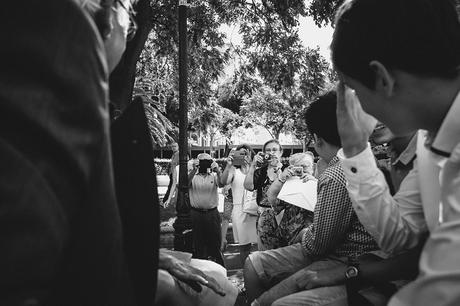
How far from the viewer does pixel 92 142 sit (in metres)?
0.79

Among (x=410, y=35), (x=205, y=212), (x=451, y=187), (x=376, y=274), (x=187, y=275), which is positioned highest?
(x=410, y=35)

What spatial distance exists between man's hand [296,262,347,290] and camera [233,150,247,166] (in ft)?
17.3

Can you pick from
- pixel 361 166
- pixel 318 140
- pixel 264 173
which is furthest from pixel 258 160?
pixel 361 166

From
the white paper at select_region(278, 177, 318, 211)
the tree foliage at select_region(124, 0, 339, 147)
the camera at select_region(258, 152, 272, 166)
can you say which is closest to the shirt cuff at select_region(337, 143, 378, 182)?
the white paper at select_region(278, 177, 318, 211)

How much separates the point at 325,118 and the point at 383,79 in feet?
6.37

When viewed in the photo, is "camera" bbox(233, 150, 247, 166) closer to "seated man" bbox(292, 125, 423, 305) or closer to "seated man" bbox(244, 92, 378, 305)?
"seated man" bbox(244, 92, 378, 305)

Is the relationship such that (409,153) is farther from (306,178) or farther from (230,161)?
(230,161)

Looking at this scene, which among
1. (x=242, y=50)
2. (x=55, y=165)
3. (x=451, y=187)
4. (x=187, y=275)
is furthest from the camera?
(x=242, y=50)

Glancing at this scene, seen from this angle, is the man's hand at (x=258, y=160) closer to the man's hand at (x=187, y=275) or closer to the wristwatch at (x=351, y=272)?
the wristwatch at (x=351, y=272)

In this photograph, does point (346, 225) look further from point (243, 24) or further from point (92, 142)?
point (243, 24)

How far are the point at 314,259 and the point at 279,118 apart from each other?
124 ft

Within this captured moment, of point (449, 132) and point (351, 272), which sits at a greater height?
point (449, 132)

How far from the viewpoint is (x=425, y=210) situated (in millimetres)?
1578

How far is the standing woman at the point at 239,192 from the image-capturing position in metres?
7.04
